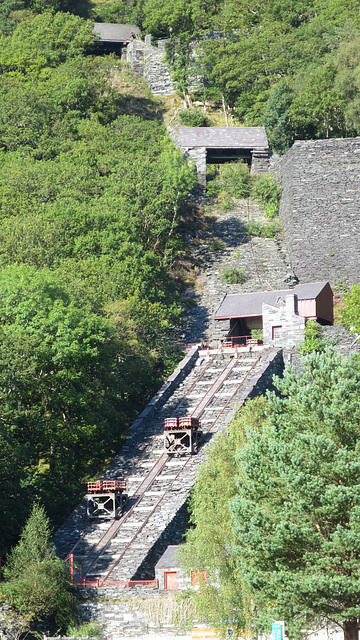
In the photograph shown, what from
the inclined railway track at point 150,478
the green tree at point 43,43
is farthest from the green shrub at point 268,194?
the green tree at point 43,43

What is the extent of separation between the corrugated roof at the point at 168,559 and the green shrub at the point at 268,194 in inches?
1312

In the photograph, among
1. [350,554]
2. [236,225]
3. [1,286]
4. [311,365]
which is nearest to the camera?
[350,554]

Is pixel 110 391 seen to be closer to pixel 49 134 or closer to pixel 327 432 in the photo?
pixel 327 432

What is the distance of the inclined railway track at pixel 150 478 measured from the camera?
1547 inches

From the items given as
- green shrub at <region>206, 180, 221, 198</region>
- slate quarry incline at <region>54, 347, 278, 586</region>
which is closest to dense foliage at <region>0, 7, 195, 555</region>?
slate quarry incline at <region>54, 347, 278, 586</region>

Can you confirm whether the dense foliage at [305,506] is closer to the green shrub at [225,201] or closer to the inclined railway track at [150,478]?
the inclined railway track at [150,478]

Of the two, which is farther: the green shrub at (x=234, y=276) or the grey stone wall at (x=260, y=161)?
the grey stone wall at (x=260, y=161)

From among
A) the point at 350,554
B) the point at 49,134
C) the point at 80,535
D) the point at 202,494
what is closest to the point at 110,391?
the point at 80,535

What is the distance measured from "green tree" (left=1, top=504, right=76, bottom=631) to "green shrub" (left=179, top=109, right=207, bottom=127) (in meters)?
46.0

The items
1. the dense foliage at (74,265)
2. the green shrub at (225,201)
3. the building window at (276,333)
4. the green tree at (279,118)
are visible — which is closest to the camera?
the dense foliage at (74,265)

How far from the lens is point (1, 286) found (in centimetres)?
4619

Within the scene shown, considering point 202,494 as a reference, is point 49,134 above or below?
above

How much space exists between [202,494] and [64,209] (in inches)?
1029

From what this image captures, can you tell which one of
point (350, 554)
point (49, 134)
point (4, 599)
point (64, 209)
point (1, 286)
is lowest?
point (4, 599)
